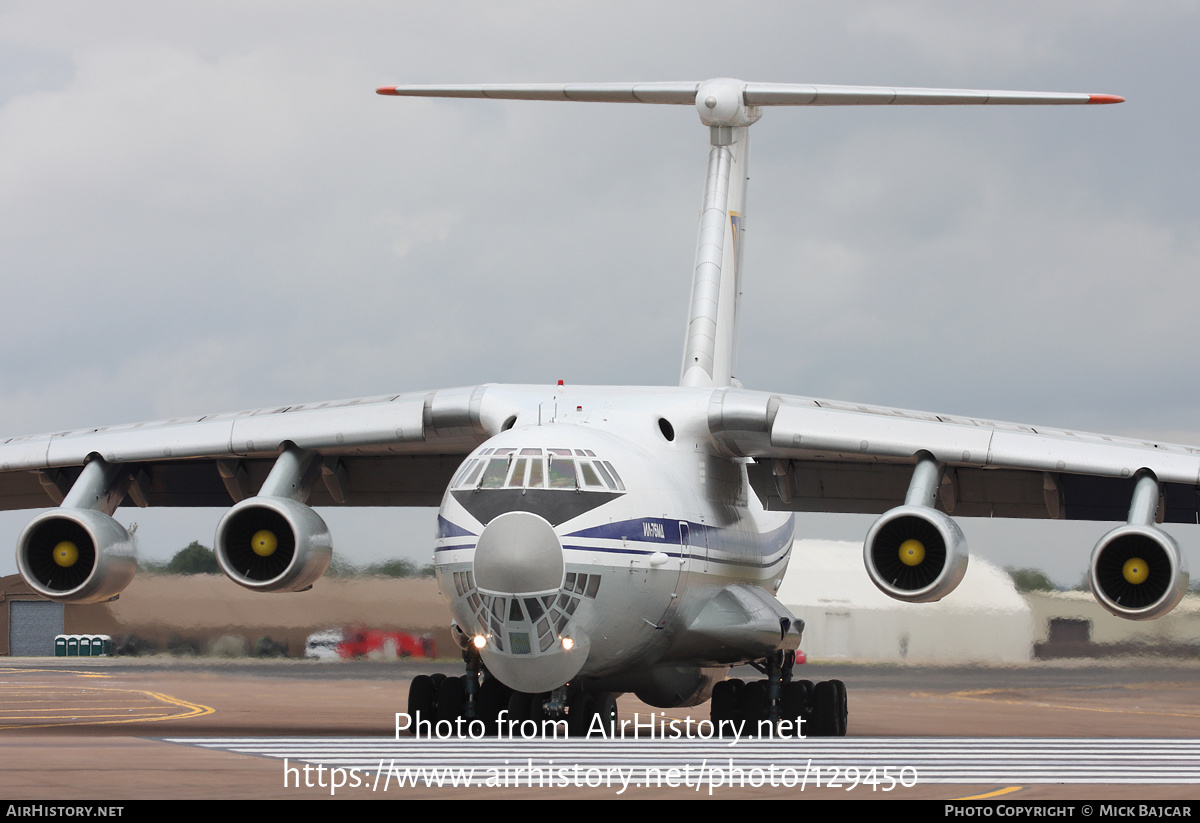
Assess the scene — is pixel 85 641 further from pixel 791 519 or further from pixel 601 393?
pixel 601 393

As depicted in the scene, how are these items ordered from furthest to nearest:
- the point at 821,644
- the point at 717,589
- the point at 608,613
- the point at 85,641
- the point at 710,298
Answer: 1. the point at 85,641
2. the point at 821,644
3. the point at 710,298
4. the point at 717,589
5. the point at 608,613

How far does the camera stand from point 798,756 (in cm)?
989

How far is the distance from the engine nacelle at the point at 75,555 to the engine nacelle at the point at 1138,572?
25.7 ft

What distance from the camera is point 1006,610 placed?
1958 centimetres

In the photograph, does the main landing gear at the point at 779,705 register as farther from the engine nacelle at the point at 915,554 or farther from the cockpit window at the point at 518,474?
the cockpit window at the point at 518,474

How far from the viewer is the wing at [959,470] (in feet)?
38.7

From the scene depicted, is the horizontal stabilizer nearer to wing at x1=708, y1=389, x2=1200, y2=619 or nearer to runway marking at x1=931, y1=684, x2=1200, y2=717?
wing at x1=708, y1=389, x2=1200, y2=619

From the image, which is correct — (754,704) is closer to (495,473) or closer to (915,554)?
(915,554)

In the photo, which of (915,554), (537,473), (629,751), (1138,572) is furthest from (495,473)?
(1138,572)

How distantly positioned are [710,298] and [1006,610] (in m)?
6.54

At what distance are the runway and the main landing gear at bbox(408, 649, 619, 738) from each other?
0.58 metres

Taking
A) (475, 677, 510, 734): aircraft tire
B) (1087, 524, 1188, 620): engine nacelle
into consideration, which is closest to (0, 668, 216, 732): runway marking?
(475, 677, 510, 734): aircraft tire

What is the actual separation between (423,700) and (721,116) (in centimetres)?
709
